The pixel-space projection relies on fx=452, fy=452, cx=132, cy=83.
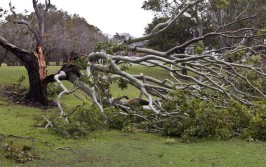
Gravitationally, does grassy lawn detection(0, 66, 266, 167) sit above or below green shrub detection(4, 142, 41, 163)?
below

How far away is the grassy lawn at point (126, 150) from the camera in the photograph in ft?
23.6

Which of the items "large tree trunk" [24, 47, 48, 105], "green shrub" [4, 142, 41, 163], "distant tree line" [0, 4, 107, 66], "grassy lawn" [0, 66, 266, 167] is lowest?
"grassy lawn" [0, 66, 266, 167]

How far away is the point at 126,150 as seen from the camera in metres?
8.20

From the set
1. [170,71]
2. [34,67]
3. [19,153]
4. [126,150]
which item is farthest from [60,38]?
[19,153]

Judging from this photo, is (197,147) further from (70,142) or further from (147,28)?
(147,28)

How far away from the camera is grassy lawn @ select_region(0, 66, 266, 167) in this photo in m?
7.20

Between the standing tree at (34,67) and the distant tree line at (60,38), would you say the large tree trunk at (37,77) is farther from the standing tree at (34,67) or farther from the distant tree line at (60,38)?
the distant tree line at (60,38)

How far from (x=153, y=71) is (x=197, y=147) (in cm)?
2519

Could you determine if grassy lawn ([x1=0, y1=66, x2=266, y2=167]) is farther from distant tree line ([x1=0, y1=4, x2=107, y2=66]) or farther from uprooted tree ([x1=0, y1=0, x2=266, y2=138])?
distant tree line ([x1=0, y1=4, x2=107, y2=66])

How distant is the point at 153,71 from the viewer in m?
33.7

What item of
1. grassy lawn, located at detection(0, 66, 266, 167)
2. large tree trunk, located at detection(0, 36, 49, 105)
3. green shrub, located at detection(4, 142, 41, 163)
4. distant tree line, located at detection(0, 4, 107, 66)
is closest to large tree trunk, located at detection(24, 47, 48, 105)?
large tree trunk, located at detection(0, 36, 49, 105)

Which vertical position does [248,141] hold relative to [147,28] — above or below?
below

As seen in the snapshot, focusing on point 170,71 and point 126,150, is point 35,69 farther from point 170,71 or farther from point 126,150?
point 126,150

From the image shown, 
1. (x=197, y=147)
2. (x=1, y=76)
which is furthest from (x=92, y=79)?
(x=1, y=76)
